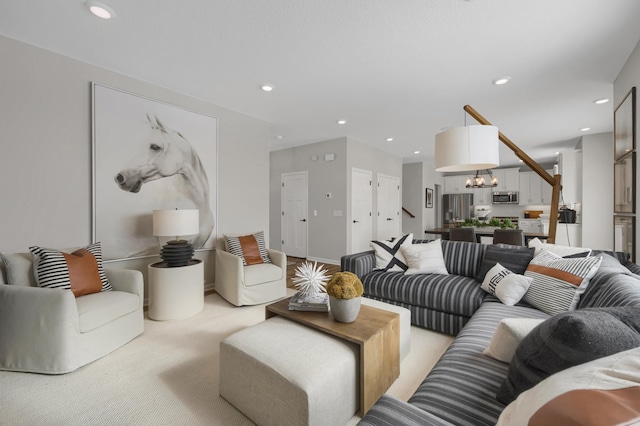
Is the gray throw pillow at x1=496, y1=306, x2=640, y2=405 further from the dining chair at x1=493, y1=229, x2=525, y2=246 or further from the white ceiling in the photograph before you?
the dining chair at x1=493, y1=229, x2=525, y2=246

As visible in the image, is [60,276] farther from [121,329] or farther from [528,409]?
[528,409]

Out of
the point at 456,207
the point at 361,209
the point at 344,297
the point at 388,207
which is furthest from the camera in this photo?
the point at 456,207

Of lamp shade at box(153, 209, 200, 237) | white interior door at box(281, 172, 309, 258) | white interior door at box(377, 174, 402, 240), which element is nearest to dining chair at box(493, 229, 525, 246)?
white interior door at box(377, 174, 402, 240)

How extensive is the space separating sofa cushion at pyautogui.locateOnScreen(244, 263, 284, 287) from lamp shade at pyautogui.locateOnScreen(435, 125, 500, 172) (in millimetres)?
2235

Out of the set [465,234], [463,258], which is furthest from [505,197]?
[463,258]

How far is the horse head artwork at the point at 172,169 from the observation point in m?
3.11

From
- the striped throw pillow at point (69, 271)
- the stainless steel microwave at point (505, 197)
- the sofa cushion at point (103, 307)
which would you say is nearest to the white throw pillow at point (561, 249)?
the sofa cushion at point (103, 307)

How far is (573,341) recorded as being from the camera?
0.75 m

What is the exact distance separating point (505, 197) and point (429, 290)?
738cm

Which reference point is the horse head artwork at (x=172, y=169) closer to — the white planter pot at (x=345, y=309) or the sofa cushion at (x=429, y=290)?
the sofa cushion at (x=429, y=290)

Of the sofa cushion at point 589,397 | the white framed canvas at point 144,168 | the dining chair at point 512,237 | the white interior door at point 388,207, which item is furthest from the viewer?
the white interior door at point 388,207

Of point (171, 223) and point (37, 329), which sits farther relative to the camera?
point (171, 223)

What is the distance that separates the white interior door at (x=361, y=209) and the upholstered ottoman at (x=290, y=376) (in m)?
4.01

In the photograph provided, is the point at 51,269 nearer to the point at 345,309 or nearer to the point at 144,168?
the point at 144,168
